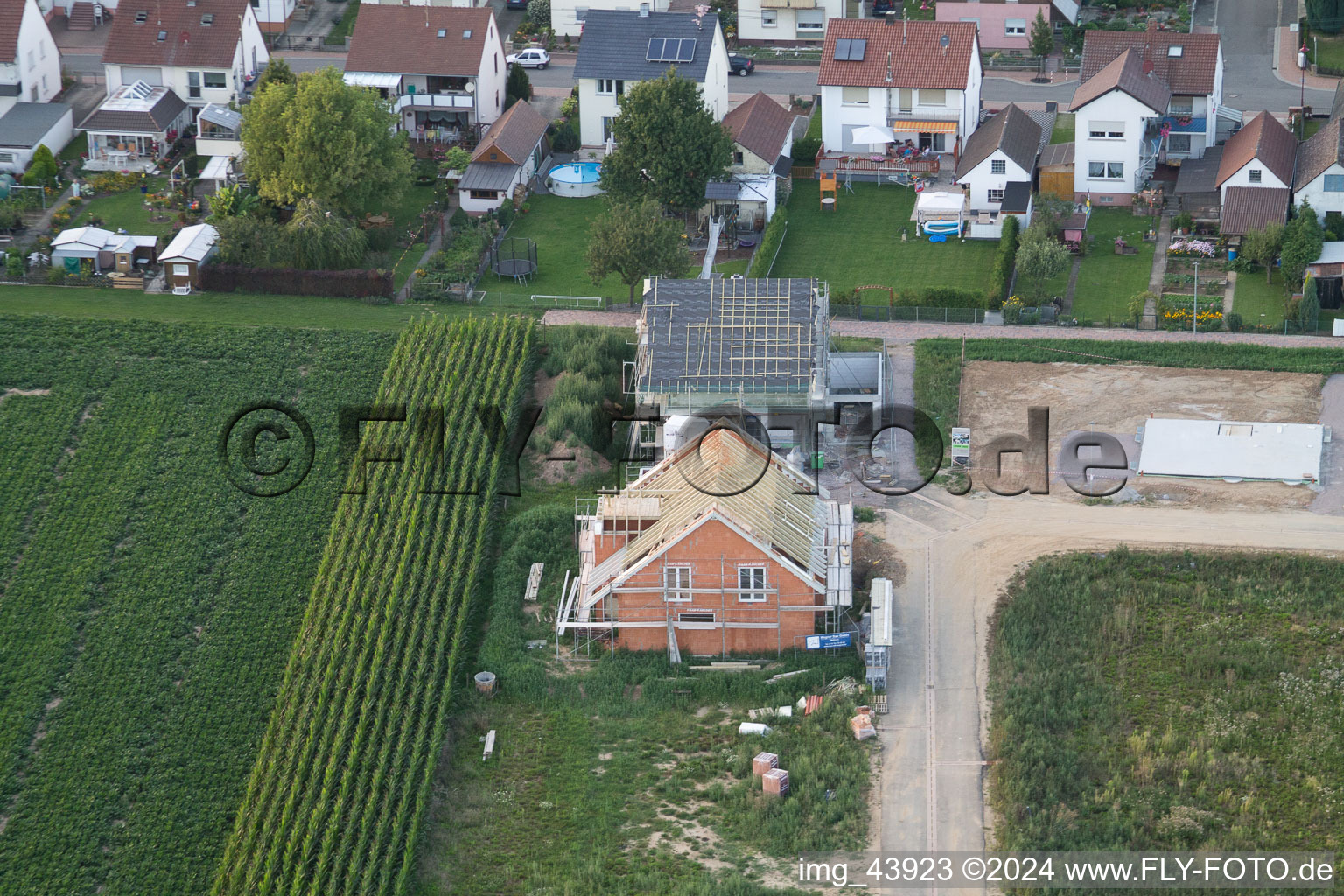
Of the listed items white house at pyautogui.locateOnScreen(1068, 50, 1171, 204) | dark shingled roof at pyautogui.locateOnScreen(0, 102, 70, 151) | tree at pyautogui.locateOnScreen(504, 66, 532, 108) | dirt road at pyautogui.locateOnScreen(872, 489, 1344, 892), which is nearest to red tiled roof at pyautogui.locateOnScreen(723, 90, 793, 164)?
tree at pyautogui.locateOnScreen(504, 66, 532, 108)

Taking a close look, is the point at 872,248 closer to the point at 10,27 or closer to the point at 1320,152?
the point at 1320,152

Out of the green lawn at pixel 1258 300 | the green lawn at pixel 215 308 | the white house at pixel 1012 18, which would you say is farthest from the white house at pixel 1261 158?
the green lawn at pixel 215 308

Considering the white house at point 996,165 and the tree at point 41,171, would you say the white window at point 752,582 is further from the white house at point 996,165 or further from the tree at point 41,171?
the tree at point 41,171

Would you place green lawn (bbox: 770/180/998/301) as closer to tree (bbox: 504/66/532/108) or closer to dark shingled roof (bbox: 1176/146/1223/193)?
dark shingled roof (bbox: 1176/146/1223/193)

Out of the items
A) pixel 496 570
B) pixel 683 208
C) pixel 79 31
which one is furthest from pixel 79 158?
pixel 496 570

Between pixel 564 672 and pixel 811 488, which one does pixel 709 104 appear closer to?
pixel 811 488
